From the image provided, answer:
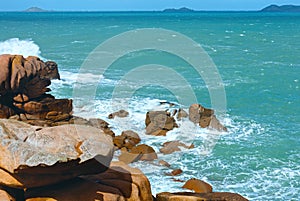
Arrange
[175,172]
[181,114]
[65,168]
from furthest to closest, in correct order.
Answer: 1. [181,114]
2. [175,172]
3. [65,168]

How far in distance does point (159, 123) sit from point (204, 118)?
7.77 ft

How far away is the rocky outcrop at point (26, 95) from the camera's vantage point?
60.7ft

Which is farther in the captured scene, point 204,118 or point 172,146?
point 204,118

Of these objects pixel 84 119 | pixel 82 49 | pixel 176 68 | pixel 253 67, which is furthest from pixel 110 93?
pixel 82 49

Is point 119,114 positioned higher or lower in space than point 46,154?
lower

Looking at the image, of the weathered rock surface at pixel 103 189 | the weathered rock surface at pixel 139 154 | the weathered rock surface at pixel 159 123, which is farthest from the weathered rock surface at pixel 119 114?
the weathered rock surface at pixel 103 189

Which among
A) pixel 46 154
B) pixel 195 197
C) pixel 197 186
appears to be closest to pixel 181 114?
pixel 197 186

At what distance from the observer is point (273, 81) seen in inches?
1348

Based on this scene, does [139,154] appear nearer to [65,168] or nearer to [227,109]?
[65,168]

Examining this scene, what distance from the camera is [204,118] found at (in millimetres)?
21875

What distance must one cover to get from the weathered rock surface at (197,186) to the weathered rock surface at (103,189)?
14.7 feet

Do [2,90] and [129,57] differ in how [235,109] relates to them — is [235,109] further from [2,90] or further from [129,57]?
[129,57]

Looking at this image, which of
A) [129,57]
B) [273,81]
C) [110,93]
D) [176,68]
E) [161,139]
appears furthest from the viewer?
[129,57]

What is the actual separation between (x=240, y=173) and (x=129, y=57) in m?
30.9
